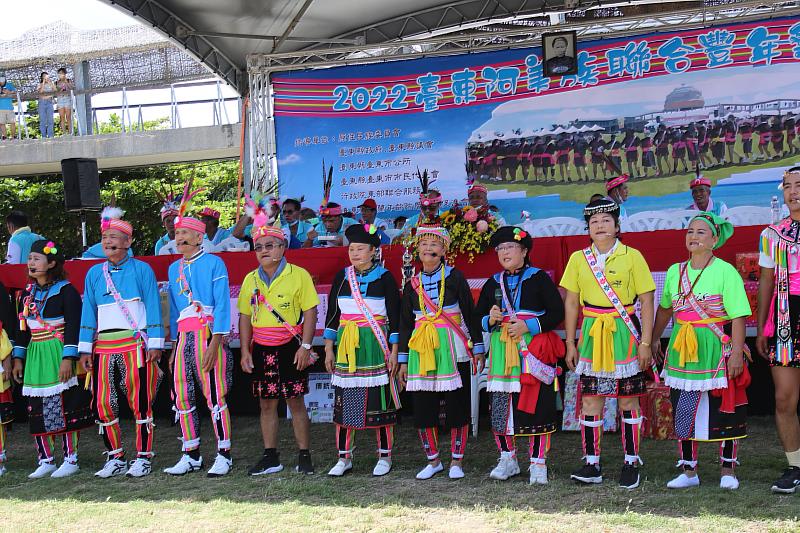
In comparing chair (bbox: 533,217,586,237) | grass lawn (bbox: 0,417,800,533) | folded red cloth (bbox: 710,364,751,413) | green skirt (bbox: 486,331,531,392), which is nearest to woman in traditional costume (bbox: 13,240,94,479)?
grass lawn (bbox: 0,417,800,533)

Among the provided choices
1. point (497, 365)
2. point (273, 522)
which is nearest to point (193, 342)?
point (273, 522)

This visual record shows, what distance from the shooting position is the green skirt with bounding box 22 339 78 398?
5.47 m

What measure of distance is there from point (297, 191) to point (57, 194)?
12.2 m

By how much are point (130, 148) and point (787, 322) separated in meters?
15.3

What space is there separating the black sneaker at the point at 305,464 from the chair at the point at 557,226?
14.6ft

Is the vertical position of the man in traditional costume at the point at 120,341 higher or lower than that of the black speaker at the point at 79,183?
lower

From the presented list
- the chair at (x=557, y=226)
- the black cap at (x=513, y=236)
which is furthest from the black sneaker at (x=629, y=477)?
the chair at (x=557, y=226)

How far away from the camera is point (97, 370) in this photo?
542 centimetres

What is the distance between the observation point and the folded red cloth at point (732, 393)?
4367 millimetres

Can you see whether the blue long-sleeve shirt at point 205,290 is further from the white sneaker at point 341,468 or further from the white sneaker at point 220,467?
the white sneaker at point 341,468

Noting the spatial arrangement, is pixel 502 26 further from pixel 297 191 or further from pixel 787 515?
pixel 787 515

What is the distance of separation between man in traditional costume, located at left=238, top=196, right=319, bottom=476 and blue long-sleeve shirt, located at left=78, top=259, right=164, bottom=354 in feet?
1.92

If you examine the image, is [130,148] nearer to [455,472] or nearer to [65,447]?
[65,447]

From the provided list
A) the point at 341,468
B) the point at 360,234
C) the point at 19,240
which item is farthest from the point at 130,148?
the point at 341,468
